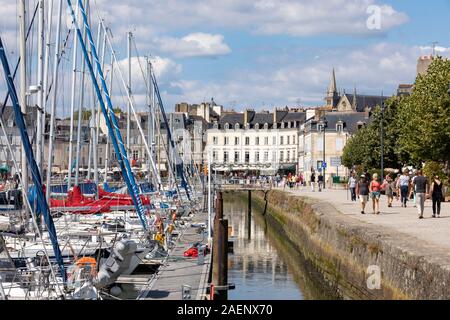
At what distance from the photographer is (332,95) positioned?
15812 cm

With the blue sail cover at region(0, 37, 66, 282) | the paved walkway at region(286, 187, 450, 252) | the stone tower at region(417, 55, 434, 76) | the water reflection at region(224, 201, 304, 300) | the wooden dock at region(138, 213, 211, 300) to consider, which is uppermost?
the stone tower at region(417, 55, 434, 76)

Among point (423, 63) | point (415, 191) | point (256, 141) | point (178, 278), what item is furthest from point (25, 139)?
point (256, 141)

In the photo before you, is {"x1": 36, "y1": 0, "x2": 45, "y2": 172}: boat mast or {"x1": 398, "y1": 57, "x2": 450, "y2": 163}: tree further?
{"x1": 398, "y1": 57, "x2": 450, "y2": 163}: tree

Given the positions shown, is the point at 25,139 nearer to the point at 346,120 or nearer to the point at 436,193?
the point at 436,193

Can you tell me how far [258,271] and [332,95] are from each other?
128 metres

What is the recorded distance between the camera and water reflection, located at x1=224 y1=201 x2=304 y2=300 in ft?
88.5

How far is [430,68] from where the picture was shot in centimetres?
5559

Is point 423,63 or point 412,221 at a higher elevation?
point 423,63

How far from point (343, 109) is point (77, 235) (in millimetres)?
110467

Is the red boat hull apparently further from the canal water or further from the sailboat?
the canal water

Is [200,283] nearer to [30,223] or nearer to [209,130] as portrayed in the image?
[30,223]

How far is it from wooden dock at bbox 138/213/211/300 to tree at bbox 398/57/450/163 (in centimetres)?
2520

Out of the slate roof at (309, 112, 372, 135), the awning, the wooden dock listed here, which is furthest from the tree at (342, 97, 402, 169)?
the awning
